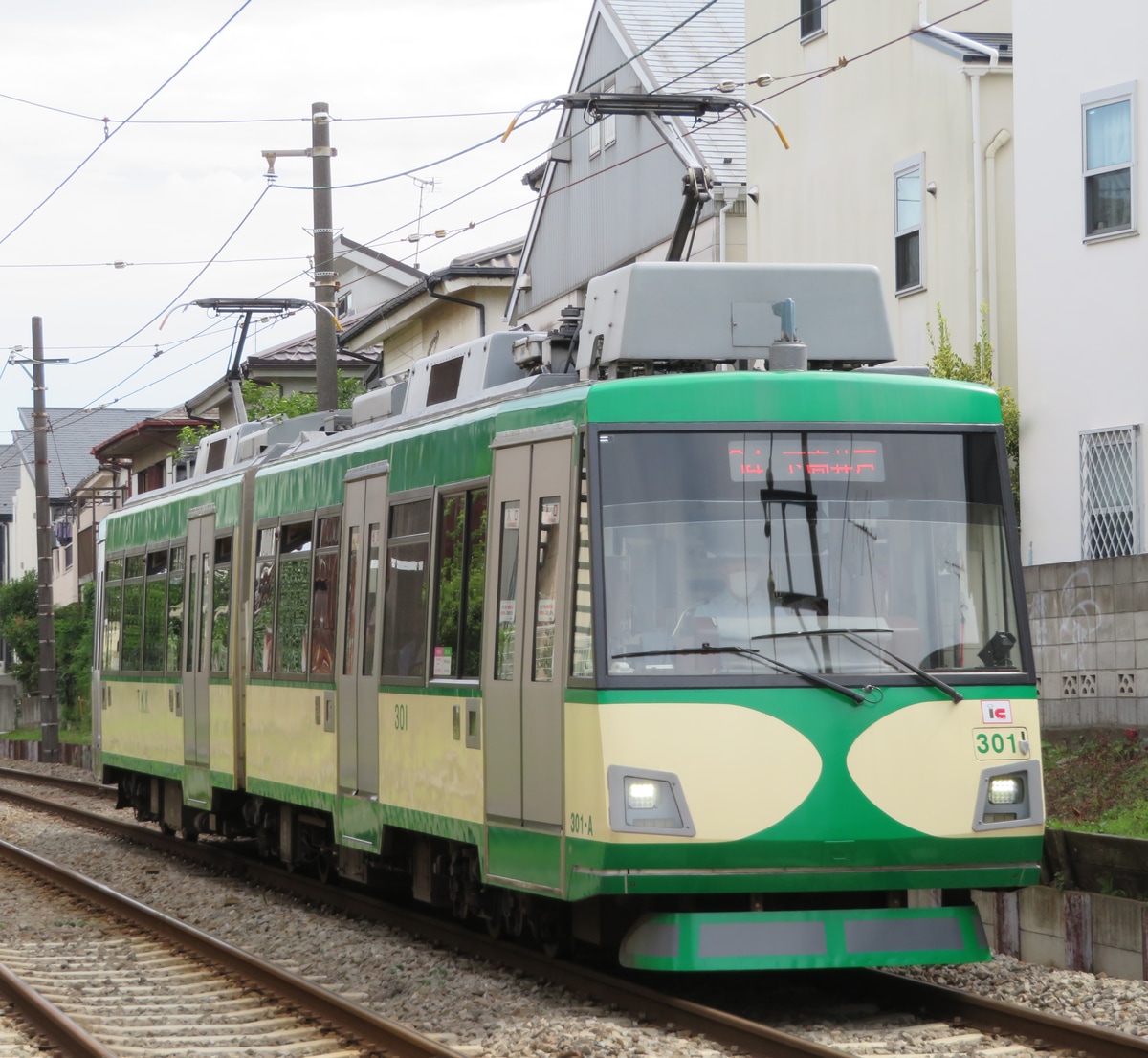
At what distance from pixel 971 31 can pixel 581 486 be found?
51.5 feet

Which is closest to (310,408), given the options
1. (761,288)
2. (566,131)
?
(566,131)

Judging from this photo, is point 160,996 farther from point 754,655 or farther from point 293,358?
point 293,358

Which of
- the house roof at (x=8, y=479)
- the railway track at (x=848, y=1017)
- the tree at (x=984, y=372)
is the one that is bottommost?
the railway track at (x=848, y=1017)

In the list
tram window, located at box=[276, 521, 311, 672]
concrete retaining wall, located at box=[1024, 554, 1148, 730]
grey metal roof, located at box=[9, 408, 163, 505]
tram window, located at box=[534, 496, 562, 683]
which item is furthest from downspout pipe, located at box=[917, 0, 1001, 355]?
grey metal roof, located at box=[9, 408, 163, 505]

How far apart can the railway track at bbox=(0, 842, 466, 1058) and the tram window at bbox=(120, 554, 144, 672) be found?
16.8ft

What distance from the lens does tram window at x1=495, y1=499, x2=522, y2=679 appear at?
987cm

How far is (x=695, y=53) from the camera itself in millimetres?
32062

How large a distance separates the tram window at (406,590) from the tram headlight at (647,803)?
2688 mm

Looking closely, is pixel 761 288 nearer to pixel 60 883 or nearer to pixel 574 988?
pixel 574 988

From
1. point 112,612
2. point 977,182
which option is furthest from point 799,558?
point 112,612

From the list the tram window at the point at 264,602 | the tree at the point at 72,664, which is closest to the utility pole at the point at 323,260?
the tram window at the point at 264,602

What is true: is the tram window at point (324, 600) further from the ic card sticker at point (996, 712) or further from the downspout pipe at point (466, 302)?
the downspout pipe at point (466, 302)

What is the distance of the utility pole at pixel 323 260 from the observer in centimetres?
2088

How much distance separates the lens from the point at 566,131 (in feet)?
109
